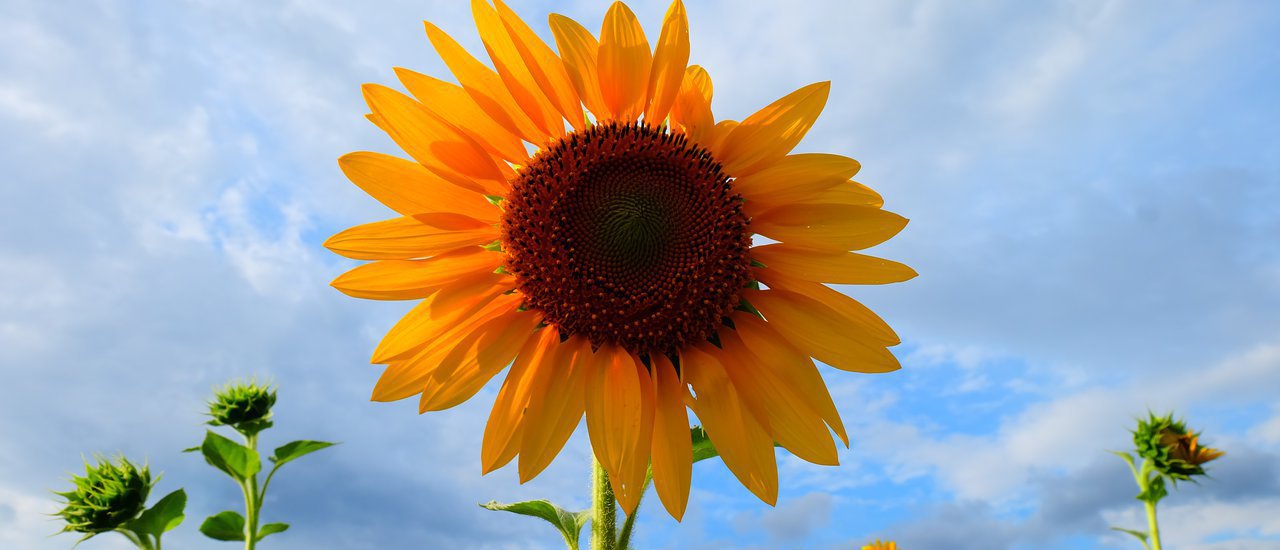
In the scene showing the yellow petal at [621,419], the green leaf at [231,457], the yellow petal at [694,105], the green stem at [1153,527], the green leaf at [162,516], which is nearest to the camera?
the yellow petal at [621,419]

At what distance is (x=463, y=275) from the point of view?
3018mm

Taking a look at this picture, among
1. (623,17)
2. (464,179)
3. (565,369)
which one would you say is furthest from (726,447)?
(623,17)

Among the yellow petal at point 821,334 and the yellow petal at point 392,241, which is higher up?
the yellow petal at point 392,241

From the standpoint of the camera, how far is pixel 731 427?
299 centimetres

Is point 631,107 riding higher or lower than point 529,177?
higher

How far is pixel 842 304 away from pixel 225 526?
4564 millimetres

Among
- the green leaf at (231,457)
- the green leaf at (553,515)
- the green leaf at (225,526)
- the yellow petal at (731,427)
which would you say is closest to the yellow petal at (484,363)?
the green leaf at (553,515)

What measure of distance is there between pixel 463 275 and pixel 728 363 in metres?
0.95

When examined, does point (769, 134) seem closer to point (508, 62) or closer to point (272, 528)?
point (508, 62)

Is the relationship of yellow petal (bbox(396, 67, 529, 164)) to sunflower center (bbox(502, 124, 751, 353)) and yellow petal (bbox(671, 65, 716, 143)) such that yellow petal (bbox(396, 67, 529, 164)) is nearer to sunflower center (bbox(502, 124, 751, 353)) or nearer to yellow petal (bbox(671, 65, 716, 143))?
sunflower center (bbox(502, 124, 751, 353))

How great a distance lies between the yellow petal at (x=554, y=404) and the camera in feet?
9.45

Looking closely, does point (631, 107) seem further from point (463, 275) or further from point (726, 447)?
point (726, 447)

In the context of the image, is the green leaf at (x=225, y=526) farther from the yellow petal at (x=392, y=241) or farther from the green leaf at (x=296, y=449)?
the yellow petal at (x=392, y=241)

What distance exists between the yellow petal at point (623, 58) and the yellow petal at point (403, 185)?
0.60 m
